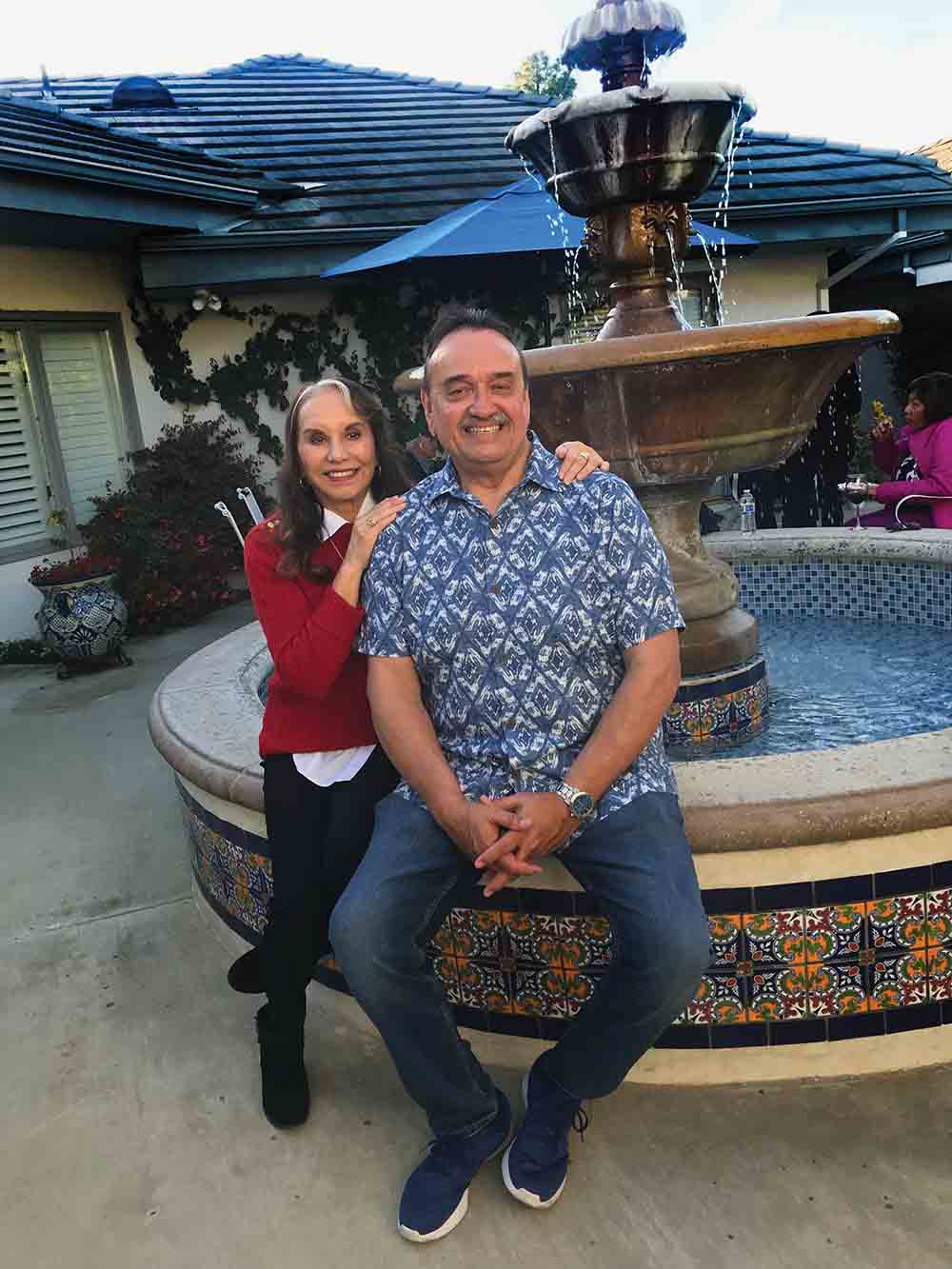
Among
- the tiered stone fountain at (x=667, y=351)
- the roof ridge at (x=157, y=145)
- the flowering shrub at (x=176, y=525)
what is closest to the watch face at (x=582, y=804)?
the tiered stone fountain at (x=667, y=351)

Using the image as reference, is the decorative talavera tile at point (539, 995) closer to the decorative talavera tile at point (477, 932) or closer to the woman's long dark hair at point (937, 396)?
the decorative talavera tile at point (477, 932)

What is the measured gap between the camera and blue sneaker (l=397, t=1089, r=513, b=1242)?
1965 mm

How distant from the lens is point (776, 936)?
7.33 ft

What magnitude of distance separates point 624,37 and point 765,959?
3.53 m

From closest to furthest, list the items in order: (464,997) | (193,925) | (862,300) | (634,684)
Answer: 1. (634,684)
2. (464,997)
3. (193,925)
4. (862,300)

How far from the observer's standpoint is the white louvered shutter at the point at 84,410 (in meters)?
8.22

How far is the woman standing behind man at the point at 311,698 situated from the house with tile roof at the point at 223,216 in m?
4.96

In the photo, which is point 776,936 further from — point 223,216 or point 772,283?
point 772,283

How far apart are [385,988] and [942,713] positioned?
270cm

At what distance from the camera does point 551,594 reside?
2133mm

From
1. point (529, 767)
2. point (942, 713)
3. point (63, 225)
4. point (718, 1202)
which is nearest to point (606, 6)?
point (942, 713)

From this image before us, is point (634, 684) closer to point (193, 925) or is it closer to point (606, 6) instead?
point (193, 925)

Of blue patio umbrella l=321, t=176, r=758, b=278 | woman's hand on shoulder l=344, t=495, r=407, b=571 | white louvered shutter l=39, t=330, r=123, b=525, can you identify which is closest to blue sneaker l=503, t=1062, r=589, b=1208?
woman's hand on shoulder l=344, t=495, r=407, b=571

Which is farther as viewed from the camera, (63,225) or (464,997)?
(63,225)
